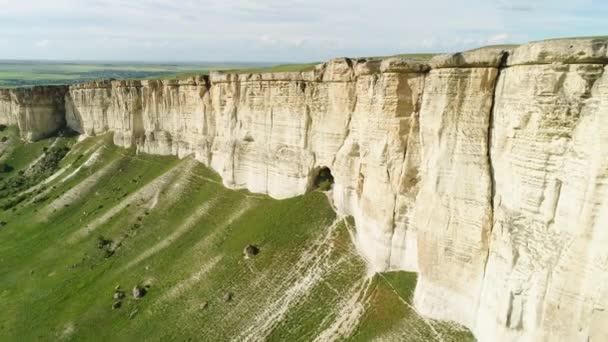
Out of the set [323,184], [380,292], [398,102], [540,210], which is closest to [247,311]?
[380,292]

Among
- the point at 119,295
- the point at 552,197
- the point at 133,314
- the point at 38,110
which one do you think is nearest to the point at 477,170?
the point at 552,197

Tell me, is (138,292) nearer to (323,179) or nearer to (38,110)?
(323,179)

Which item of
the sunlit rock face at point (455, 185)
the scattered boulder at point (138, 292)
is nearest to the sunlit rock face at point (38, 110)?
the scattered boulder at point (138, 292)

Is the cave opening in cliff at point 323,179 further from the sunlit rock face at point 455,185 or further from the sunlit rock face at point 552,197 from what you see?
the sunlit rock face at point 552,197

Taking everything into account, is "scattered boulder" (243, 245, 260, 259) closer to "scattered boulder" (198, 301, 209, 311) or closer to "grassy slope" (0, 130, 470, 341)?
"grassy slope" (0, 130, 470, 341)

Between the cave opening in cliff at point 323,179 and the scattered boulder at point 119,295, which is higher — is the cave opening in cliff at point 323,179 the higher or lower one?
the higher one

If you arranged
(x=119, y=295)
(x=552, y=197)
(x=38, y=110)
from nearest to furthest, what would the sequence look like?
(x=552, y=197) → (x=119, y=295) → (x=38, y=110)
